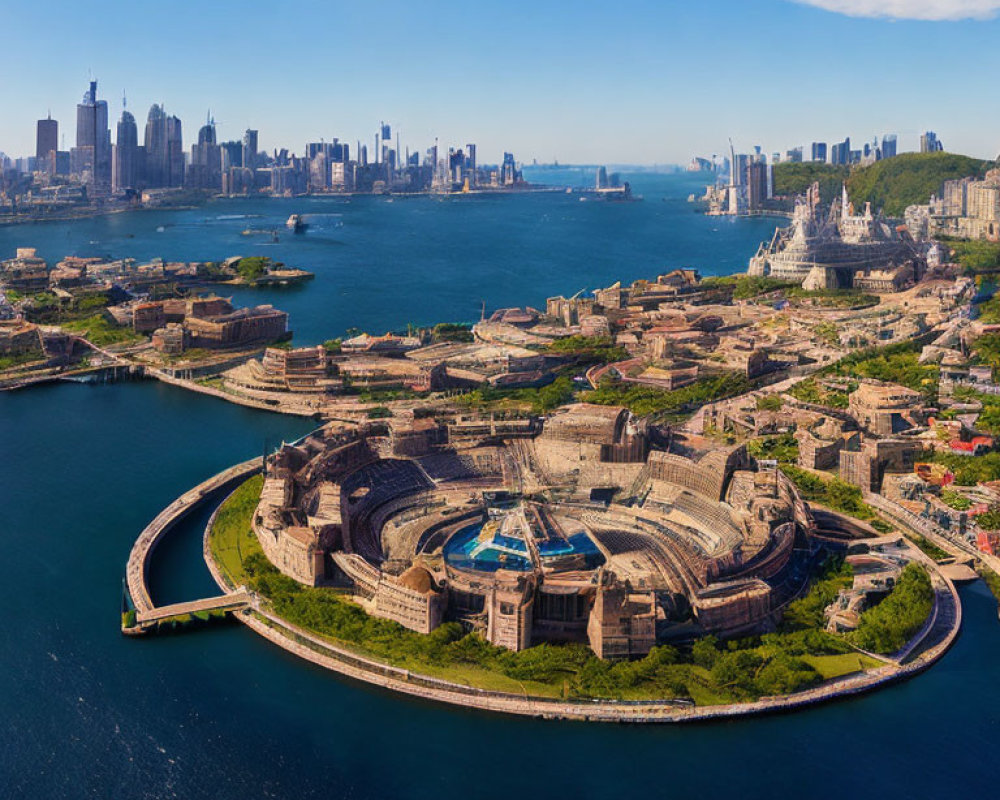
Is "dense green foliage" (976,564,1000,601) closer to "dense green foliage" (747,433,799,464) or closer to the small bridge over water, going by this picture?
"dense green foliage" (747,433,799,464)

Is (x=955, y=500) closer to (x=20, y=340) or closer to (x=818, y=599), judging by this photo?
(x=818, y=599)

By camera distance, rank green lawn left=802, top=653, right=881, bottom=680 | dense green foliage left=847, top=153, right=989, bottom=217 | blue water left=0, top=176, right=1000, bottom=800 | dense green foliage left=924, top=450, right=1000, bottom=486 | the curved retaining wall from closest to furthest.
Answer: blue water left=0, top=176, right=1000, bottom=800 < green lawn left=802, top=653, right=881, bottom=680 < the curved retaining wall < dense green foliage left=924, top=450, right=1000, bottom=486 < dense green foliage left=847, top=153, right=989, bottom=217

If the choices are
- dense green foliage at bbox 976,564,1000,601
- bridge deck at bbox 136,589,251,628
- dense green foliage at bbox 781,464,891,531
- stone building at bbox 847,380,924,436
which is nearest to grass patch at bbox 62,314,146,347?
bridge deck at bbox 136,589,251,628

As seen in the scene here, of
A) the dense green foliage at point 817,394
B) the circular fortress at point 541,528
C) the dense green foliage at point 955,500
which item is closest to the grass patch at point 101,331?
the circular fortress at point 541,528

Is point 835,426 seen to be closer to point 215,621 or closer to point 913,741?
point 913,741

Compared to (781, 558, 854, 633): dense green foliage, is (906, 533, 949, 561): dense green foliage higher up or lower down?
higher up

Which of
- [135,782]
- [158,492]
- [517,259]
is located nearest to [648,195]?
[517,259]

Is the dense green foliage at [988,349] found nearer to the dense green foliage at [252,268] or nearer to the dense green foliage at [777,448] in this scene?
the dense green foliage at [777,448]

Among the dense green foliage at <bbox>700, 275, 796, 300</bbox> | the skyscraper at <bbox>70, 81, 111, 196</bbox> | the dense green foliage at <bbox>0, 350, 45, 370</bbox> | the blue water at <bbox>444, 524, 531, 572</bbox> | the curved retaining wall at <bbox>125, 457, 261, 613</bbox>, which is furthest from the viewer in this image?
the skyscraper at <bbox>70, 81, 111, 196</bbox>
